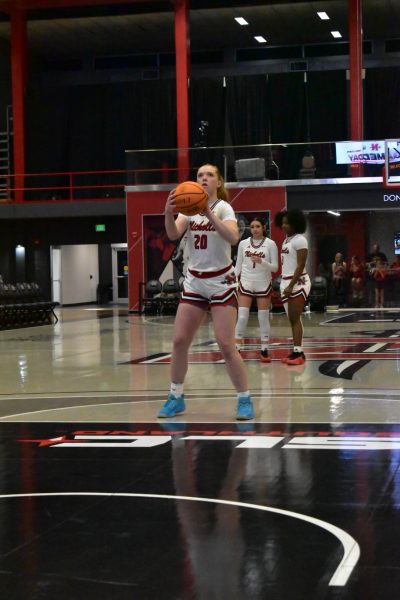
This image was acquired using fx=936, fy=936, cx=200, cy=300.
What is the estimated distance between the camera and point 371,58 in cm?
3734

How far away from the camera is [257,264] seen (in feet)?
39.8

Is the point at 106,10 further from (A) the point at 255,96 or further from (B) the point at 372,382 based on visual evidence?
(B) the point at 372,382

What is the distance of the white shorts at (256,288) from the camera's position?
39.8 feet

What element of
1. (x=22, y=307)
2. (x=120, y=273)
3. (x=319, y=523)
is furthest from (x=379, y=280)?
(x=319, y=523)

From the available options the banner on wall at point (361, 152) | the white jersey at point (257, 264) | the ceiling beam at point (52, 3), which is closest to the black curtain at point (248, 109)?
the ceiling beam at point (52, 3)

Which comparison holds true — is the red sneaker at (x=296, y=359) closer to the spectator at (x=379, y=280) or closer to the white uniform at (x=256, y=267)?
the white uniform at (x=256, y=267)

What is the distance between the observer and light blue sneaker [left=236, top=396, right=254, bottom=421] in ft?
24.3

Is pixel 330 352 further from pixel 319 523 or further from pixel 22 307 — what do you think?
pixel 22 307

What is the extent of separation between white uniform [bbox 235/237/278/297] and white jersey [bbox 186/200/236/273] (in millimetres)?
4561

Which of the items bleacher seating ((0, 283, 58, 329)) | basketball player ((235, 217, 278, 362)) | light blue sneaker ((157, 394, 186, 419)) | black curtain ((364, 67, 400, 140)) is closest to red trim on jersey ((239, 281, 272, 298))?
basketball player ((235, 217, 278, 362))

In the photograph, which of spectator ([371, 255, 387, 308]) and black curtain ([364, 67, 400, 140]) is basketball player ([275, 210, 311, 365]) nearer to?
spectator ([371, 255, 387, 308])

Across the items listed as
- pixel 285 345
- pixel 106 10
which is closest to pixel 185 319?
pixel 285 345

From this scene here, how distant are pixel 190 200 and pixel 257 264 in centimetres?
520

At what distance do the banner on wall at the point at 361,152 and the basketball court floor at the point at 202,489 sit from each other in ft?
52.0
